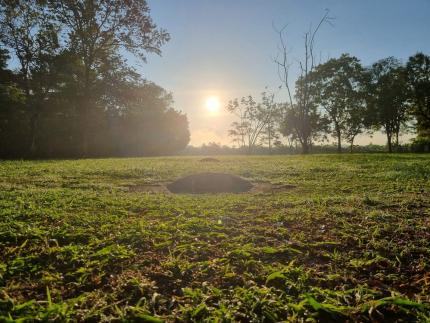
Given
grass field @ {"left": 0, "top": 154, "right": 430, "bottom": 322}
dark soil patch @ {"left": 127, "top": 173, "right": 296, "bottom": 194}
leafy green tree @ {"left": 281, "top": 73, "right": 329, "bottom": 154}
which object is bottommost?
grass field @ {"left": 0, "top": 154, "right": 430, "bottom": 322}

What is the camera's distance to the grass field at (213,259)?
3.15 m

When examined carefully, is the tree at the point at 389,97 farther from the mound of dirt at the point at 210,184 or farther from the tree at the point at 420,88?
the mound of dirt at the point at 210,184

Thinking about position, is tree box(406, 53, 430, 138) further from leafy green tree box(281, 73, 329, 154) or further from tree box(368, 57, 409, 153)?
leafy green tree box(281, 73, 329, 154)

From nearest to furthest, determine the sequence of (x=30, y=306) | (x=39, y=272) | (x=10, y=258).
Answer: (x=30, y=306)
(x=39, y=272)
(x=10, y=258)

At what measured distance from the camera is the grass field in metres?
3.15

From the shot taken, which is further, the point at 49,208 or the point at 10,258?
the point at 49,208

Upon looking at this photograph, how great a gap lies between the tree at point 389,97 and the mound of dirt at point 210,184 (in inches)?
1950

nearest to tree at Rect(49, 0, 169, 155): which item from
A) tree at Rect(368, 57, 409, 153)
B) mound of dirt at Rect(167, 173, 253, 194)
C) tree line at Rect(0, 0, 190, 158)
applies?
tree line at Rect(0, 0, 190, 158)

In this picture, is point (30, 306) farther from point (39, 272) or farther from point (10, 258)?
point (10, 258)

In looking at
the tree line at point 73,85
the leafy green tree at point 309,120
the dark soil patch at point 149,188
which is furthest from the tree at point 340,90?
the dark soil patch at point 149,188

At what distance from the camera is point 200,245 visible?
190 inches

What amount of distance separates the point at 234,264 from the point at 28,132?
140 feet

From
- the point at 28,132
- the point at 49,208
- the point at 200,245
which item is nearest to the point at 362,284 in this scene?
the point at 200,245

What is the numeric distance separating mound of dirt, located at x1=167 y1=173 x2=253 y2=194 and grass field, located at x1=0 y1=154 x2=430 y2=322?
3.88 metres
